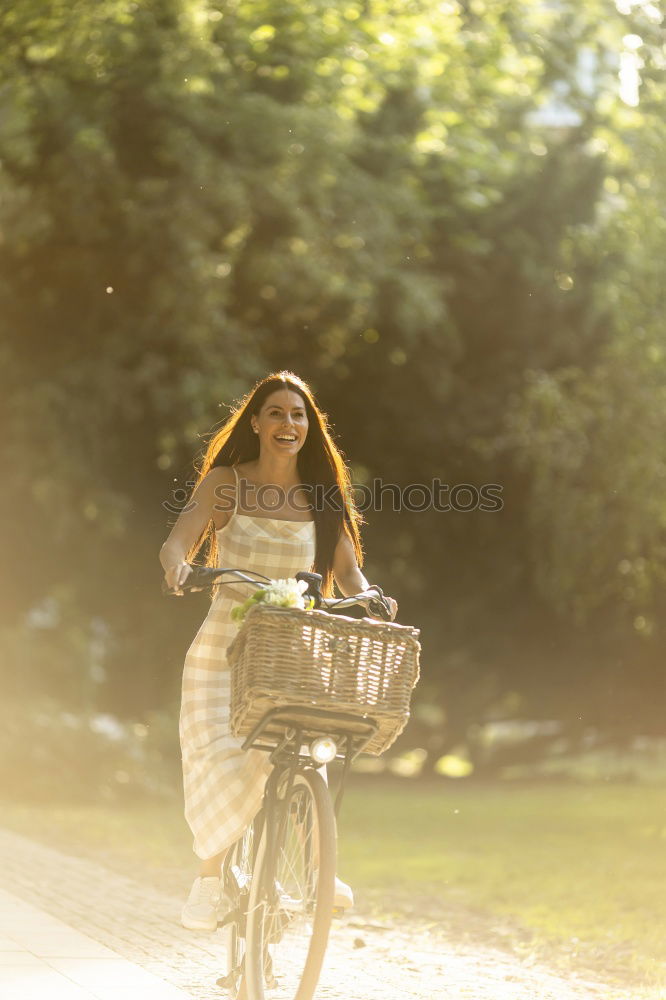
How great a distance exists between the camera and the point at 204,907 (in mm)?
5215

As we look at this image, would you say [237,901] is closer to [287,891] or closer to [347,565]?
[287,891]

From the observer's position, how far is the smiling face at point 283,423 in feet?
17.7

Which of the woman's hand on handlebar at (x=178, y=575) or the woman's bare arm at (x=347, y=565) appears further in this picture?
the woman's bare arm at (x=347, y=565)

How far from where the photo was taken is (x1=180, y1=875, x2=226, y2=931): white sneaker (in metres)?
5.19

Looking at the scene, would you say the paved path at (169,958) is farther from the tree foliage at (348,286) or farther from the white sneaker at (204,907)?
the tree foliage at (348,286)

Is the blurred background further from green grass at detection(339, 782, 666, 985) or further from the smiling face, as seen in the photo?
the smiling face

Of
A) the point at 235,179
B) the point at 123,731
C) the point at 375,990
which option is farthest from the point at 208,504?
the point at 123,731

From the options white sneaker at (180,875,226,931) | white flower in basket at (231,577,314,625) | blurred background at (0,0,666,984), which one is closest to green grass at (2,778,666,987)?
blurred background at (0,0,666,984)

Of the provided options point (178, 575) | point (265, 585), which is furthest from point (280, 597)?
point (178, 575)

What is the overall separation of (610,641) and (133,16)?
35.3ft

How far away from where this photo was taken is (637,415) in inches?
655

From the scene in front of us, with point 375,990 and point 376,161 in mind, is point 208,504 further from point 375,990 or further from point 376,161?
point 376,161

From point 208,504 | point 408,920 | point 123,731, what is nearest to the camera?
point 208,504

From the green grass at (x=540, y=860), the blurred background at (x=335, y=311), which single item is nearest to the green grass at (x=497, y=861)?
the green grass at (x=540, y=860)
